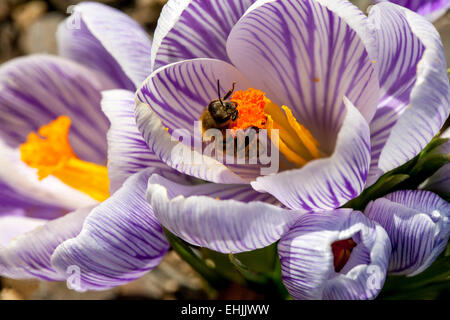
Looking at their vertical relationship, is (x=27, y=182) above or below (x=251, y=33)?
below

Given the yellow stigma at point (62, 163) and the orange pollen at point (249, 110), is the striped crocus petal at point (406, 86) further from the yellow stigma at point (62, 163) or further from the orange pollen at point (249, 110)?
the yellow stigma at point (62, 163)

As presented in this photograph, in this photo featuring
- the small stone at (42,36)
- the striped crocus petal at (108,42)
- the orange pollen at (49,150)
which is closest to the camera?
the striped crocus petal at (108,42)

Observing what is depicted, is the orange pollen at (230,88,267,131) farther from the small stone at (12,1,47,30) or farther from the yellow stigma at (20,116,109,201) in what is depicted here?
the small stone at (12,1,47,30)

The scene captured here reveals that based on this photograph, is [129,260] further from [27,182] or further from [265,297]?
[27,182]

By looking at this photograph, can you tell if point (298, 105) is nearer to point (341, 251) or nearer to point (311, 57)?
point (311, 57)

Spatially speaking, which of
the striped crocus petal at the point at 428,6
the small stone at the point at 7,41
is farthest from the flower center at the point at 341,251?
the small stone at the point at 7,41

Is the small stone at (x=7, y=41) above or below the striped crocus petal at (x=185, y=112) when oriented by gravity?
below

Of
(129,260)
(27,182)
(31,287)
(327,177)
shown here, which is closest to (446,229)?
(327,177)
